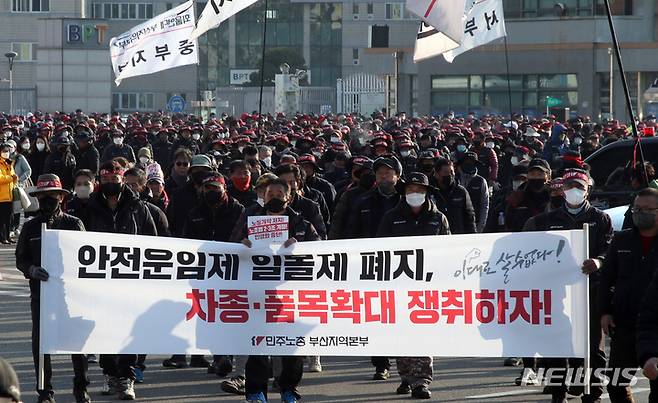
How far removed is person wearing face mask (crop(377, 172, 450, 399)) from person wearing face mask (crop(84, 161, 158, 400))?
1912 mm

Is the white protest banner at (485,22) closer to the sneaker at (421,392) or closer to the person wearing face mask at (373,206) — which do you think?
the person wearing face mask at (373,206)

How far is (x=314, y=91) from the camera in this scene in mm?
79125

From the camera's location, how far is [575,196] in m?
10.7

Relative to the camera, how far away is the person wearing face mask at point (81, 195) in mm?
11633

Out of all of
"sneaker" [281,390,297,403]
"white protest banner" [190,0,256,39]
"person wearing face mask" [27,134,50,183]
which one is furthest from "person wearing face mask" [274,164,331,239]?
"person wearing face mask" [27,134,50,183]

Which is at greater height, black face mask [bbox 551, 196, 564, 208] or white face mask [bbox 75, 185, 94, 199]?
white face mask [bbox 75, 185, 94, 199]

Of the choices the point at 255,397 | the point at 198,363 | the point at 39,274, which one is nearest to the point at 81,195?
the point at 39,274

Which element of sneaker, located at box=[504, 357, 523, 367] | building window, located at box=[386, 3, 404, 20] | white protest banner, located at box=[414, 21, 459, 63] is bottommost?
sneaker, located at box=[504, 357, 523, 367]

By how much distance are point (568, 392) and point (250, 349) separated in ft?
7.54

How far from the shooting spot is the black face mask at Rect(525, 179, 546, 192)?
13.5 metres

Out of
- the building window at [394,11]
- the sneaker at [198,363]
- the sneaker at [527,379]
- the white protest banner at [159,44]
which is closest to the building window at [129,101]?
the building window at [394,11]

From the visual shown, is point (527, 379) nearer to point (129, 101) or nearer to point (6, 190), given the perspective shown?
point (6, 190)

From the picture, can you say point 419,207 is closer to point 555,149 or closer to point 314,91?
point 555,149

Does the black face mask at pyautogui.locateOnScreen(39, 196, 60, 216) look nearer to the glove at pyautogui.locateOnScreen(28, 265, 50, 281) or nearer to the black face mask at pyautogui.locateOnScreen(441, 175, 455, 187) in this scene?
the glove at pyautogui.locateOnScreen(28, 265, 50, 281)
